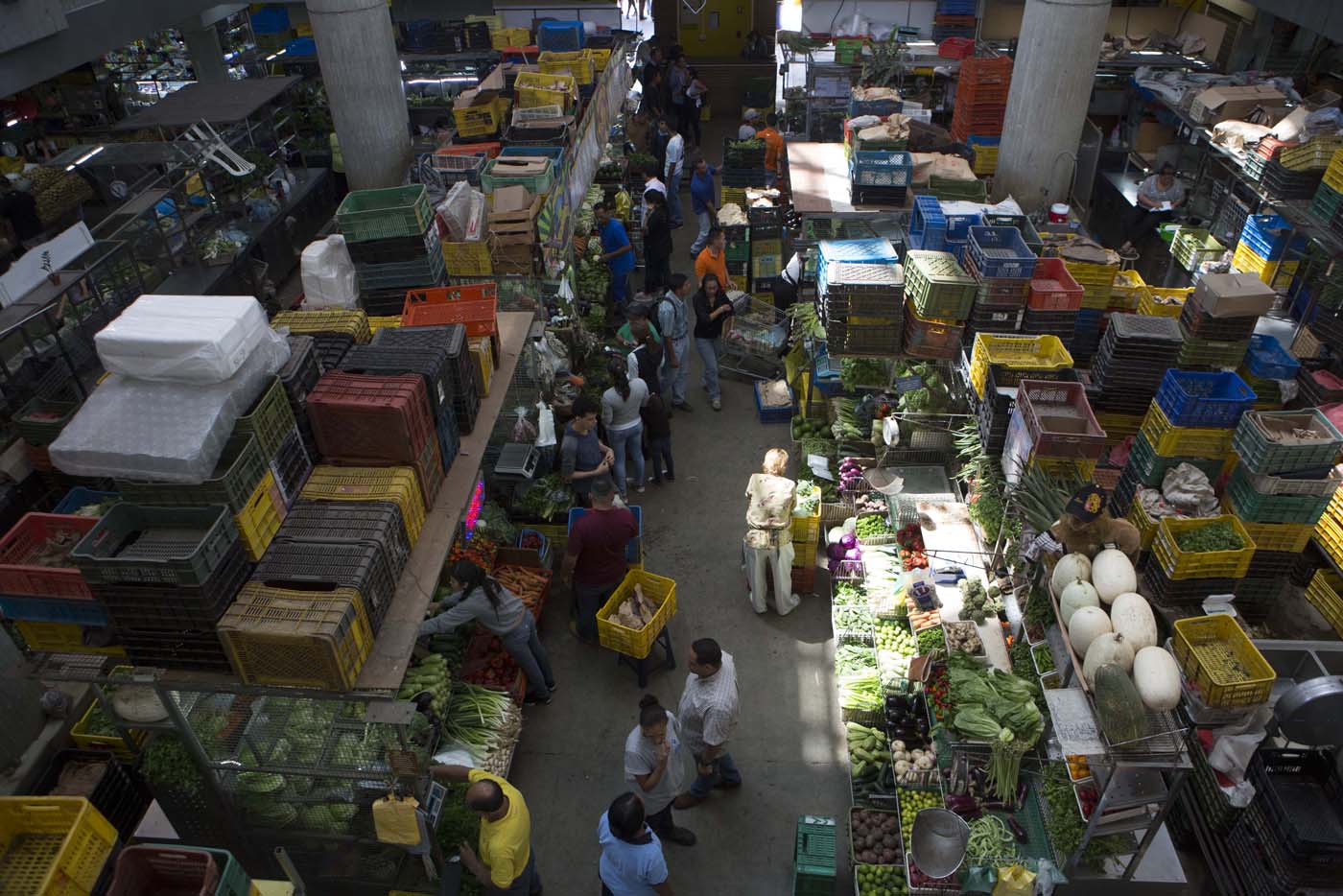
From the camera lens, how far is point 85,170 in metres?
12.3

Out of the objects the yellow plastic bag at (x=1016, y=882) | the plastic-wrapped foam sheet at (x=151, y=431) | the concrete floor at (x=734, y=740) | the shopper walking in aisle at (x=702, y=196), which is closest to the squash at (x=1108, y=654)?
the yellow plastic bag at (x=1016, y=882)

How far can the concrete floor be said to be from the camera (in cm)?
609

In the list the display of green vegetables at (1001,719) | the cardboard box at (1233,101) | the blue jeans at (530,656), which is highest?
the cardboard box at (1233,101)

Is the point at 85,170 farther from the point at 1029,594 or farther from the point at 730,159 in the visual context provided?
the point at 1029,594

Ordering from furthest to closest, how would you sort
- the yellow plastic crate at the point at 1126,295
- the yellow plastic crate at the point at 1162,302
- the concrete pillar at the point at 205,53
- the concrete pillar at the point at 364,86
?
1. the concrete pillar at the point at 205,53
2. the concrete pillar at the point at 364,86
3. the yellow plastic crate at the point at 1126,295
4. the yellow plastic crate at the point at 1162,302

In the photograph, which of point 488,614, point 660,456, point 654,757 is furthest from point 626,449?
point 654,757

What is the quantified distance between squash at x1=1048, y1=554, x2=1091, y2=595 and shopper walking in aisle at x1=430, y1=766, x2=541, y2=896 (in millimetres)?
3601

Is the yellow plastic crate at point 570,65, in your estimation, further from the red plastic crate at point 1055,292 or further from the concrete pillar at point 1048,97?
the red plastic crate at point 1055,292

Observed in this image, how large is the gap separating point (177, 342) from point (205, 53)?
1523 centimetres

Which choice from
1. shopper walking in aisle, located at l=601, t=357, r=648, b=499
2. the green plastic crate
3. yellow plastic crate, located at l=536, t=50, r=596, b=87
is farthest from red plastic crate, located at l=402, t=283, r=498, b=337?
yellow plastic crate, located at l=536, t=50, r=596, b=87

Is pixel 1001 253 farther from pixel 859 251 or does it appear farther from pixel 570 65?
pixel 570 65

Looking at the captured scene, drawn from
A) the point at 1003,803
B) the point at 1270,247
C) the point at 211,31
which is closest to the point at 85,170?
the point at 211,31

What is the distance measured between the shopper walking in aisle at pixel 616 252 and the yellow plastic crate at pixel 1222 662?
27.8 feet

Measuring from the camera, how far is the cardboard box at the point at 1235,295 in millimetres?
6469
